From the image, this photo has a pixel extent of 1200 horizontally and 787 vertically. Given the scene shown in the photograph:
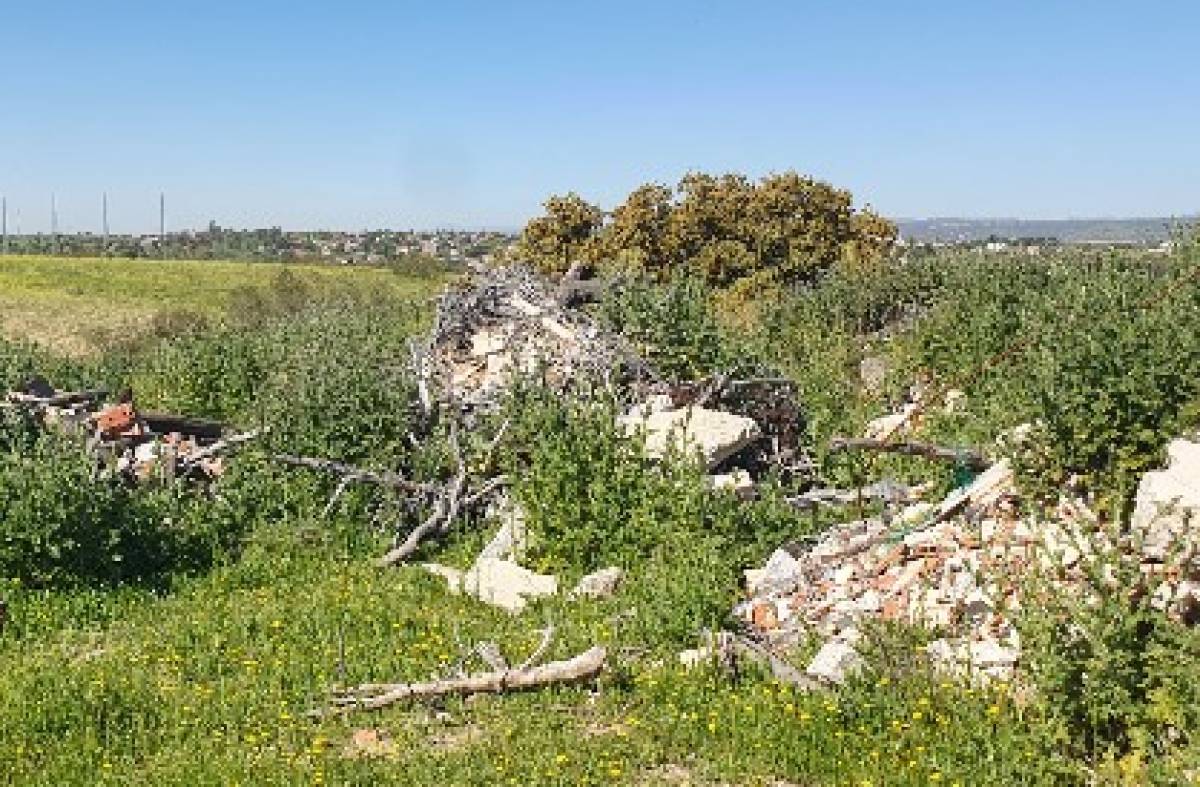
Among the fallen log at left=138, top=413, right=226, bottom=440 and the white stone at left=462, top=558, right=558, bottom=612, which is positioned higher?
the fallen log at left=138, top=413, right=226, bottom=440

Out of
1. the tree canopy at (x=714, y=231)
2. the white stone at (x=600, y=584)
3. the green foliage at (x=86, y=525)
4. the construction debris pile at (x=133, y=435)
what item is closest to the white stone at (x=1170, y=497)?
the white stone at (x=600, y=584)

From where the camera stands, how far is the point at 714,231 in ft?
109

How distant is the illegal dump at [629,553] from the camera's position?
6406mm

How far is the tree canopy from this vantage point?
3244 cm

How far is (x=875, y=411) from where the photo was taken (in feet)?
51.4

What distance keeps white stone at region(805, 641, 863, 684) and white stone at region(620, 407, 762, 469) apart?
3.78m

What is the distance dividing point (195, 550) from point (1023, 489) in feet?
23.2

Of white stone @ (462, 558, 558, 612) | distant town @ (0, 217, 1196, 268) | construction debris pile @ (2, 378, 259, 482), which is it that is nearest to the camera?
white stone @ (462, 558, 558, 612)

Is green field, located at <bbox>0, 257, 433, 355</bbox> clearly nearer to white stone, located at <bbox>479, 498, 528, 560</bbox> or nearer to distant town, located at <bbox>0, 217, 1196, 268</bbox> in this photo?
distant town, located at <bbox>0, 217, 1196, 268</bbox>

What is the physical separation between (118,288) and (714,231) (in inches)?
1720

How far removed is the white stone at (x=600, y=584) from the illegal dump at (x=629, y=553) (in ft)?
0.21

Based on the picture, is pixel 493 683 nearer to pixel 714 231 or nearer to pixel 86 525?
pixel 86 525

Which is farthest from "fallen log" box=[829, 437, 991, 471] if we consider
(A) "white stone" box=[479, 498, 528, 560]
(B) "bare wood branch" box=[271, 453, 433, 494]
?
(B) "bare wood branch" box=[271, 453, 433, 494]

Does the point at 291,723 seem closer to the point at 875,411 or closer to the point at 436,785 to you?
the point at 436,785
